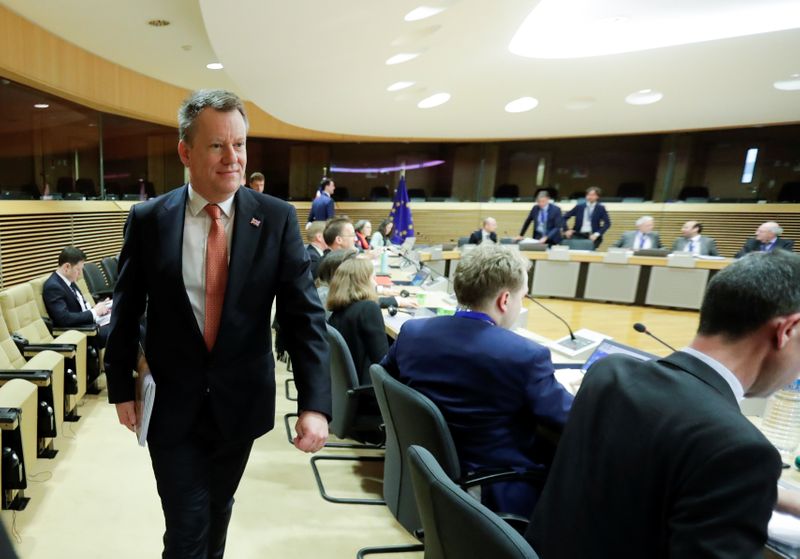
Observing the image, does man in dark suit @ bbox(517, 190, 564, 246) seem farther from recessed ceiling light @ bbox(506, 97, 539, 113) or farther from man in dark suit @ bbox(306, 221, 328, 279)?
man in dark suit @ bbox(306, 221, 328, 279)

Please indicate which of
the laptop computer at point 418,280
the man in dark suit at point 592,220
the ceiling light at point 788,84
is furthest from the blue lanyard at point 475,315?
the ceiling light at point 788,84

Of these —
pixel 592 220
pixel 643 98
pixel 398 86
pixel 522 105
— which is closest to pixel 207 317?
pixel 398 86

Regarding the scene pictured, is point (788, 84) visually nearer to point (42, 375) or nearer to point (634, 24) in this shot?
point (634, 24)

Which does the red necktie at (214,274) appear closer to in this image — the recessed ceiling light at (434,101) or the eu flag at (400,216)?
the eu flag at (400,216)

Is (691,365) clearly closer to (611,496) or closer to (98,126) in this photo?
(611,496)

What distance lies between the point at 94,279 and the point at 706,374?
543 centimetres

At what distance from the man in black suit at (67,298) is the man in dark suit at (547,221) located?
677 centimetres

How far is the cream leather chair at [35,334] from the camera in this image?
293cm

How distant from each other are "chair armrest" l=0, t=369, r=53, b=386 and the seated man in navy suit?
1955 mm

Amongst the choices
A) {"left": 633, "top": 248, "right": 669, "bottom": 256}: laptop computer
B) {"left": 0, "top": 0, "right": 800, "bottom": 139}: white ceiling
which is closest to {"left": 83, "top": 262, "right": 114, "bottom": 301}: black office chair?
{"left": 0, "top": 0, "right": 800, "bottom": 139}: white ceiling

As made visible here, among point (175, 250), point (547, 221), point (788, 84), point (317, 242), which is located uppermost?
point (788, 84)

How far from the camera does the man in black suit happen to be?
3.46 meters

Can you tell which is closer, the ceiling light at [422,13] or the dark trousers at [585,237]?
the ceiling light at [422,13]

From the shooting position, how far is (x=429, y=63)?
5852 mm
